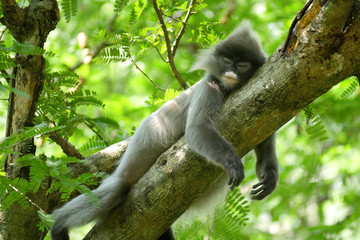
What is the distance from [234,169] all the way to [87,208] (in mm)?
1747

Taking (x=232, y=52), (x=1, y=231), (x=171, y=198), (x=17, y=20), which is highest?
(x=17, y=20)

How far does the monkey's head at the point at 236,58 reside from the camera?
15.7 feet

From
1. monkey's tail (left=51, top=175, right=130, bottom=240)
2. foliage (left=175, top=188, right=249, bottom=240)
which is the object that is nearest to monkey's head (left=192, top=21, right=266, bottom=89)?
foliage (left=175, top=188, right=249, bottom=240)

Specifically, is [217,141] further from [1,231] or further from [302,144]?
[302,144]

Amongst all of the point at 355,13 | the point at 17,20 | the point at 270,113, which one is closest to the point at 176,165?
the point at 270,113

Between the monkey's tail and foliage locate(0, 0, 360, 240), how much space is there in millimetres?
215

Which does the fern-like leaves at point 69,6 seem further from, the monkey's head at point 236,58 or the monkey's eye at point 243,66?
the monkey's eye at point 243,66

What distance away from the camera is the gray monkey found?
13.8 feet

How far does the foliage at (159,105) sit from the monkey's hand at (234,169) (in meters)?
1.25

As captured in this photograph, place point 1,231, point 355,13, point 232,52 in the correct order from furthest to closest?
point 232,52, point 1,231, point 355,13

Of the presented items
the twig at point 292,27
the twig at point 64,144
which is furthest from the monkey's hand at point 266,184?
the twig at point 64,144

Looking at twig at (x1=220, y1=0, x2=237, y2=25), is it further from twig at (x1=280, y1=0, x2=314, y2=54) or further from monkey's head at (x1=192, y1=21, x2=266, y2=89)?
twig at (x1=280, y1=0, x2=314, y2=54)

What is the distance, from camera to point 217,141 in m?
4.16

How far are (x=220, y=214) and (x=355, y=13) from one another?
3.21 meters
